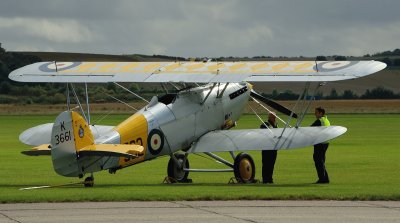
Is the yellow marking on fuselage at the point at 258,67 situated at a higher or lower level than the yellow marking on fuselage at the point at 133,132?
higher

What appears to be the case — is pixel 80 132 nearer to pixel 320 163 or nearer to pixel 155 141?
pixel 155 141

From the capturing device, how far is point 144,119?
21.7 metres

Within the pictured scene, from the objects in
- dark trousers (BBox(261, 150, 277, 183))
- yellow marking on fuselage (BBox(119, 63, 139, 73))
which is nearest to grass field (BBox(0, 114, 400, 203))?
dark trousers (BBox(261, 150, 277, 183))

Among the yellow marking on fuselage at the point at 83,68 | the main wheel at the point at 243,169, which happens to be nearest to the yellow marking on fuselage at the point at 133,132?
the main wheel at the point at 243,169

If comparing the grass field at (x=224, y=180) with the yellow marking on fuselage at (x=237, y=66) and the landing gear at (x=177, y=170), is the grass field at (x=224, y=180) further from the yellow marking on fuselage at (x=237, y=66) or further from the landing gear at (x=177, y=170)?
the yellow marking on fuselage at (x=237, y=66)

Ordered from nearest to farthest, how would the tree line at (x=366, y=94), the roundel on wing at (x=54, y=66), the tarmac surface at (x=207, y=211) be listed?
the tarmac surface at (x=207, y=211), the roundel on wing at (x=54, y=66), the tree line at (x=366, y=94)

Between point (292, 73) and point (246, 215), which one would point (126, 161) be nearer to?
point (292, 73)

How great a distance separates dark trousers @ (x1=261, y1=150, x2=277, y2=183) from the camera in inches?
893

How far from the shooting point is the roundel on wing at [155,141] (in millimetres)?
21797

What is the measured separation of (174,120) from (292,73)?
272cm

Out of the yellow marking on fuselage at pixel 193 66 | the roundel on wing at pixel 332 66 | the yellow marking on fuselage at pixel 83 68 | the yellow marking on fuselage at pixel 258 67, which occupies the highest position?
the yellow marking on fuselage at pixel 83 68

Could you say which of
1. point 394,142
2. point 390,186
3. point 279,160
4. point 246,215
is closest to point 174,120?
point 390,186

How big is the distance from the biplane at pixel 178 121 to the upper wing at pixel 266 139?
2 centimetres

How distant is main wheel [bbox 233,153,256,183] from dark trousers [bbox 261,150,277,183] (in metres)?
0.35
